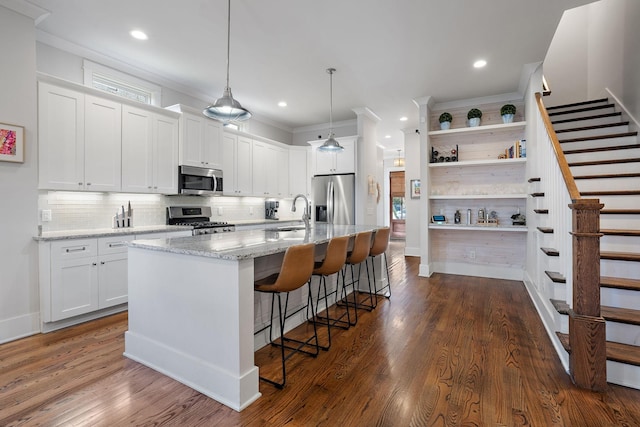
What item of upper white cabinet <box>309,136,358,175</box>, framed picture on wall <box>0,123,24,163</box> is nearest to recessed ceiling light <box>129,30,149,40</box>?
framed picture on wall <box>0,123,24,163</box>

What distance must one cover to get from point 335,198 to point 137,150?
3341 millimetres

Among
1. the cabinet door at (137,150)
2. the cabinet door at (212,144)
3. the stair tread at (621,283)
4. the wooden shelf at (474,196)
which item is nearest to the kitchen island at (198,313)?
the cabinet door at (137,150)

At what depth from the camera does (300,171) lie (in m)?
6.69

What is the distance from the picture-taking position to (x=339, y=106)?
5.63 metres

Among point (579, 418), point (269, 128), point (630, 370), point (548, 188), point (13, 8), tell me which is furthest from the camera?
point (269, 128)

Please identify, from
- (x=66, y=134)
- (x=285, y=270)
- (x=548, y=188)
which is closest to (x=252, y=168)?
(x=66, y=134)

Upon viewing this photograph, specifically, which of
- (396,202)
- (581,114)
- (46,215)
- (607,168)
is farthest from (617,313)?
(396,202)

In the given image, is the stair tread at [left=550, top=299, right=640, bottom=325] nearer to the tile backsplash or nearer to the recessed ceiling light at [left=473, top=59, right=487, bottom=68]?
the recessed ceiling light at [left=473, top=59, right=487, bottom=68]

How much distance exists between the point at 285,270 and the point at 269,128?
5.08 m

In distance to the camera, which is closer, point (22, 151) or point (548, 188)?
point (22, 151)

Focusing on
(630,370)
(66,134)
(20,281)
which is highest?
(66,134)

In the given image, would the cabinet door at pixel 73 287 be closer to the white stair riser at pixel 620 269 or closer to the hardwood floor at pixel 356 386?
the hardwood floor at pixel 356 386

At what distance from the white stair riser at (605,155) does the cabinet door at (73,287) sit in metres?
5.55

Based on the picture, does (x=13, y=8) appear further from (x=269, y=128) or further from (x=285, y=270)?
(x=269, y=128)
